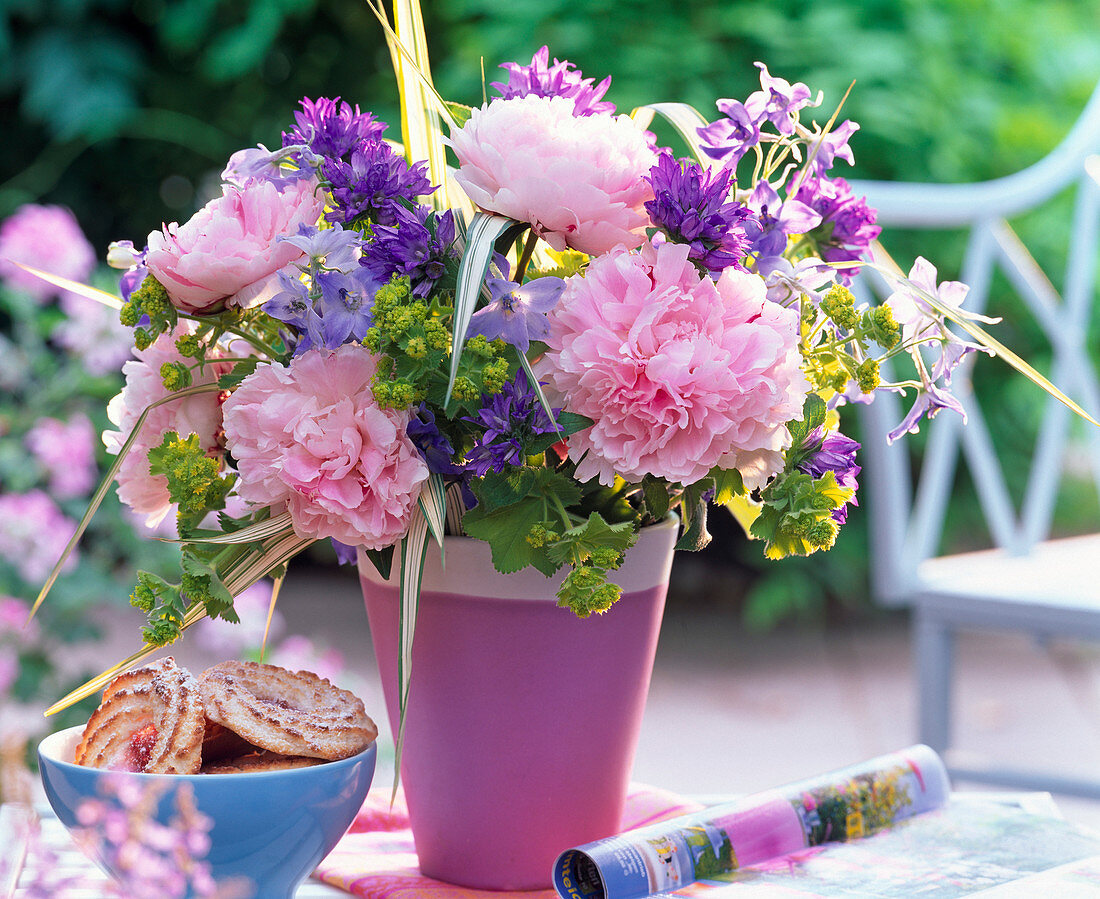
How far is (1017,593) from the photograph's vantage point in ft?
3.72

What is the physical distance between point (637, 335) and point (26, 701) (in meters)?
1.43

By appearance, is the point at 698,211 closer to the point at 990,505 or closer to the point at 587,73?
the point at 990,505

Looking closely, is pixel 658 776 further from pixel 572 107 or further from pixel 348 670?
pixel 572 107

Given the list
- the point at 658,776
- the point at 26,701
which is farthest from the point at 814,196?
the point at 658,776

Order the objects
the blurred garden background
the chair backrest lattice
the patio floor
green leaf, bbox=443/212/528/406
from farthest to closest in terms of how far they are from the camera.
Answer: the blurred garden background
the patio floor
the chair backrest lattice
green leaf, bbox=443/212/528/406

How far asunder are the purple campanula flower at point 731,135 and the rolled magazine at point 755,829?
302 millimetres

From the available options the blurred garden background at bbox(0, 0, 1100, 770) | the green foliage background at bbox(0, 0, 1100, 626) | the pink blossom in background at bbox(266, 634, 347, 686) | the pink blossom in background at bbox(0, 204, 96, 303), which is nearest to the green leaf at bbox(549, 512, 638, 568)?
the pink blossom in background at bbox(266, 634, 347, 686)

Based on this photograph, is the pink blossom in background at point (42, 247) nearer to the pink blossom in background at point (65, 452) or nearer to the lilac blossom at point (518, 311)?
the pink blossom in background at point (65, 452)

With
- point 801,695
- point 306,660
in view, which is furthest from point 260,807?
point 801,695

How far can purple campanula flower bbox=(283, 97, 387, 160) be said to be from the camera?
17.8 inches

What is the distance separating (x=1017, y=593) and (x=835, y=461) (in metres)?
0.78

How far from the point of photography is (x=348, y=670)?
8.42 ft

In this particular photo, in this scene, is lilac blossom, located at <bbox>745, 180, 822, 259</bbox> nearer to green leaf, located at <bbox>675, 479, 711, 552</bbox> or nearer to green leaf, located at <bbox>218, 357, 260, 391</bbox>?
green leaf, located at <bbox>675, 479, 711, 552</bbox>

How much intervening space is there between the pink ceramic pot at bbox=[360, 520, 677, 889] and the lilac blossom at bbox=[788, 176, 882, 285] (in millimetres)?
156
